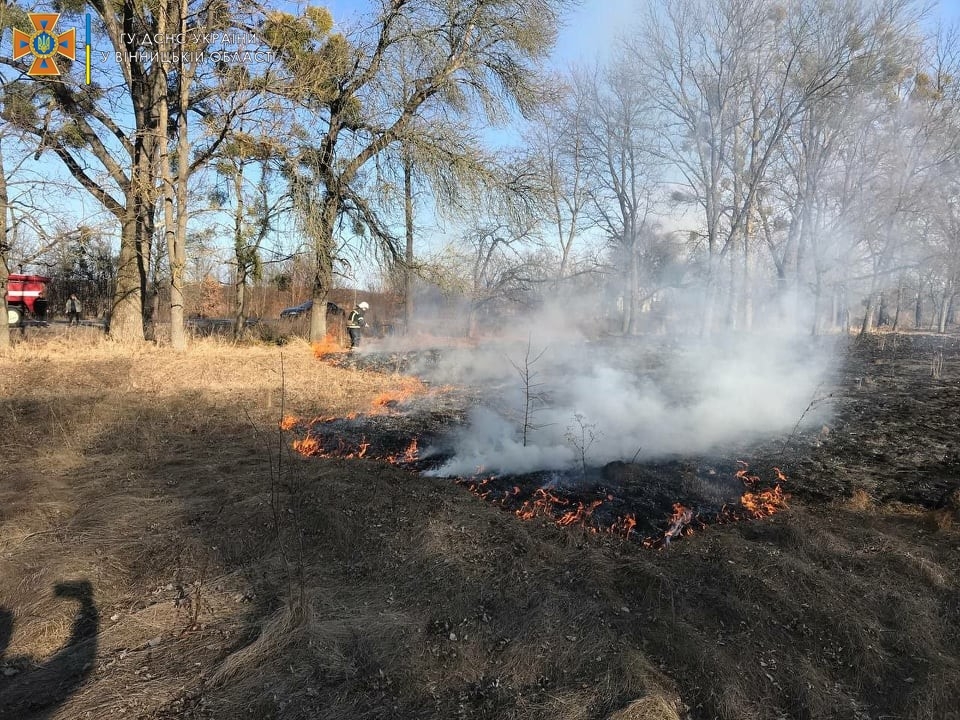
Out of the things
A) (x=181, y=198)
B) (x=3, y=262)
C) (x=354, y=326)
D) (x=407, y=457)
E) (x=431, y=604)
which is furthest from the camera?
(x=354, y=326)


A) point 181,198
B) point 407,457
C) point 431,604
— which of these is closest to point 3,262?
point 181,198

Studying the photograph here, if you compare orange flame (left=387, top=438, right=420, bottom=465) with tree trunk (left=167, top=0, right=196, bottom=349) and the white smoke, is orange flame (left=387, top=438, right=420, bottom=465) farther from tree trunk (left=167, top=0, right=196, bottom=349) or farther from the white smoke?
tree trunk (left=167, top=0, right=196, bottom=349)

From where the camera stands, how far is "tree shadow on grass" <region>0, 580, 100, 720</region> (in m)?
2.15

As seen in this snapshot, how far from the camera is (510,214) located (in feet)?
45.8

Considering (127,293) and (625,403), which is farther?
(127,293)

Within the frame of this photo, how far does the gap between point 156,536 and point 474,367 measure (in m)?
9.59

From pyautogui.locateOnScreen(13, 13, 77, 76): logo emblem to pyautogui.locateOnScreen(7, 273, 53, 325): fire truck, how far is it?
27.2 feet

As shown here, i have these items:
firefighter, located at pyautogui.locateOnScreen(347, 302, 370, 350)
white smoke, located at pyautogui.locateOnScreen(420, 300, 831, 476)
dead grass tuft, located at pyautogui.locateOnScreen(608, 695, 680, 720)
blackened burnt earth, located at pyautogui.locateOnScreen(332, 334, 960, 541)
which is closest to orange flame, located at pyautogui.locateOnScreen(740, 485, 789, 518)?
blackened burnt earth, located at pyautogui.locateOnScreen(332, 334, 960, 541)

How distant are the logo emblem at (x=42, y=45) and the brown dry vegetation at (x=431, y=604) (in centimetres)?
966

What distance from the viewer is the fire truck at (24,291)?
16.0 metres

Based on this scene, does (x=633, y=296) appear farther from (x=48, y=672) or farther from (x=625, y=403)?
(x=48, y=672)

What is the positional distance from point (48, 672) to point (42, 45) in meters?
13.3

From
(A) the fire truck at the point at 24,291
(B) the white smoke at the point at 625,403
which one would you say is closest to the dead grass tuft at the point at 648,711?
(B) the white smoke at the point at 625,403

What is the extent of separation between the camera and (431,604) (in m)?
2.96
